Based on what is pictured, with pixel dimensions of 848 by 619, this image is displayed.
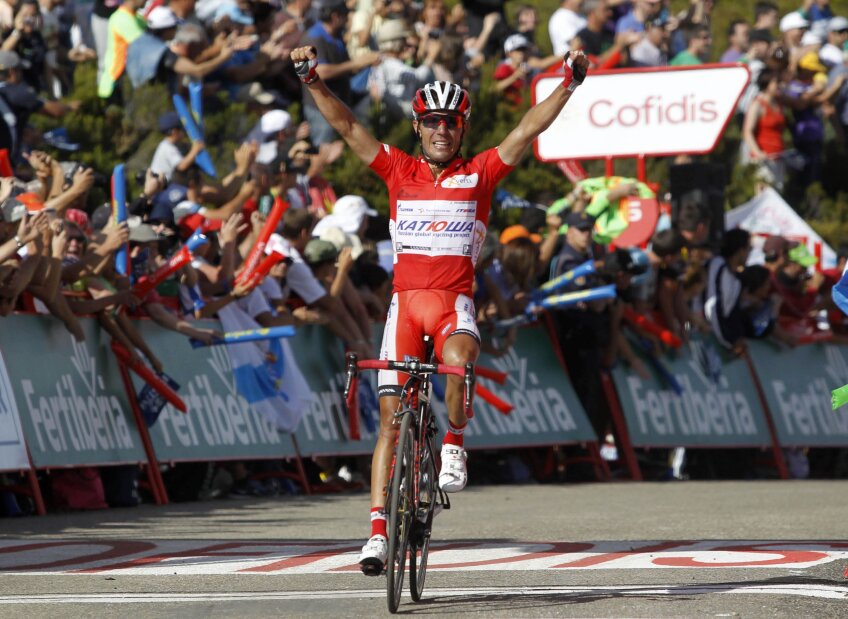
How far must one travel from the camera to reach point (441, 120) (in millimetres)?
9023

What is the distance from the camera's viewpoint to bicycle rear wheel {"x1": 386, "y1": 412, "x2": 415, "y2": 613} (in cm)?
755

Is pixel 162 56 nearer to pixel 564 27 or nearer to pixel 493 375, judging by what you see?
pixel 493 375

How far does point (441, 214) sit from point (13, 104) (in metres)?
8.12

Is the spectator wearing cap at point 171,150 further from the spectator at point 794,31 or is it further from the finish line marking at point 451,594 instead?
the spectator at point 794,31

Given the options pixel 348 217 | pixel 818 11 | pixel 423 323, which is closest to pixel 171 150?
pixel 348 217

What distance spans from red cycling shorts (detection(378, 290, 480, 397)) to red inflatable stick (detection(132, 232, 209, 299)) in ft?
18.5

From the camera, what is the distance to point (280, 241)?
1614cm

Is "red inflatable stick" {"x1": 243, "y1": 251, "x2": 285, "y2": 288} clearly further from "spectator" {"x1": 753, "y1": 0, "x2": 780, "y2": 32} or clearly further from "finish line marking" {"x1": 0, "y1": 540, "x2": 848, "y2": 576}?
"spectator" {"x1": 753, "y1": 0, "x2": 780, "y2": 32}

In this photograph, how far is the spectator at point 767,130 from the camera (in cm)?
2595

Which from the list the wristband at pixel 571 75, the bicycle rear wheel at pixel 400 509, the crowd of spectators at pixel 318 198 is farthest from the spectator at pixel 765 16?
the bicycle rear wheel at pixel 400 509

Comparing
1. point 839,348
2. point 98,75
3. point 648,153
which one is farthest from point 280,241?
point 839,348

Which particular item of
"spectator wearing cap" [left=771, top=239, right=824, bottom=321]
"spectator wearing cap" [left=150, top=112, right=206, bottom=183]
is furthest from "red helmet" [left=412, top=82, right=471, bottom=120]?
"spectator wearing cap" [left=771, top=239, right=824, bottom=321]

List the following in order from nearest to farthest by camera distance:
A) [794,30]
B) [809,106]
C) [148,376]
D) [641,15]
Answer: [148,376] → [641,15] → [809,106] → [794,30]

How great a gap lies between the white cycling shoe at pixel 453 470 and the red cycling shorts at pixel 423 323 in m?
0.46
